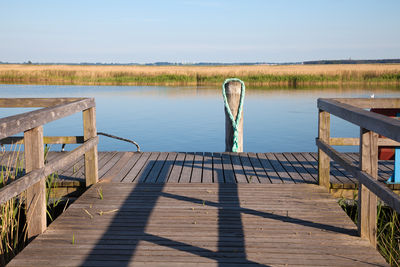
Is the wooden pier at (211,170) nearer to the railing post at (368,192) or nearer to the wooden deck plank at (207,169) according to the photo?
the wooden deck plank at (207,169)

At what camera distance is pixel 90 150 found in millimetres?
5496

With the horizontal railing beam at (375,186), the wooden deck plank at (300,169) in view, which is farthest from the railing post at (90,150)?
the horizontal railing beam at (375,186)

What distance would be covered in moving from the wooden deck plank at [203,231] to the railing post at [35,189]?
139 millimetres

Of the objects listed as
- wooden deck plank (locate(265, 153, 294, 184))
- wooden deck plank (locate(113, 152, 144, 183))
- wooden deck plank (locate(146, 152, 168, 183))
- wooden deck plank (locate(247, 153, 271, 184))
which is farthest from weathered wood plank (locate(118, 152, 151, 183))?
wooden deck plank (locate(265, 153, 294, 184))

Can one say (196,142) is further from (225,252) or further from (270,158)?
(225,252)

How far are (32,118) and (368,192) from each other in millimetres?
2725

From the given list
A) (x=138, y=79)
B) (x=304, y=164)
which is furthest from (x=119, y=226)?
(x=138, y=79)

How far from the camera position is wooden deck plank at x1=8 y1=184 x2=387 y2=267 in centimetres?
341

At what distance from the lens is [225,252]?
11.5ft

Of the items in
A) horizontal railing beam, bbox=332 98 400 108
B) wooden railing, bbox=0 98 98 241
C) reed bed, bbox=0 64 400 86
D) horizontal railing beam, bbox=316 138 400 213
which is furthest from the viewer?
reed bed, bbox=0 64 400 86

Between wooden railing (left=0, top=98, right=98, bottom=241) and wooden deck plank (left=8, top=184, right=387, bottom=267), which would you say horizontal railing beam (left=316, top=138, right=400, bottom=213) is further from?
wooden railing (left=0, top=98, right=98, bottom=241)

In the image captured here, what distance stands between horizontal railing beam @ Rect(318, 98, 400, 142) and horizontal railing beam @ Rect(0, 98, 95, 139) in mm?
2417

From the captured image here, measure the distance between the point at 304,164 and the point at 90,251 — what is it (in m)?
3.99

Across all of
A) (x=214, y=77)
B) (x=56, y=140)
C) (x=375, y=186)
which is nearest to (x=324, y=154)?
A: (x=375, y=186)
